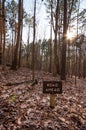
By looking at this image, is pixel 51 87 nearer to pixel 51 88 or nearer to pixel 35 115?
pixel 51 88

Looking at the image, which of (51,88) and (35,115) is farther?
(51,88)

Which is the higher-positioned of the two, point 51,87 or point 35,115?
point 51,87

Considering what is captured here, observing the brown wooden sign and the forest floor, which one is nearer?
the forest floor

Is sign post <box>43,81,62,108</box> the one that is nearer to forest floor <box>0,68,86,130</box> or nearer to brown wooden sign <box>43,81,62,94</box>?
brown wooden sign <box>43,81,62,94</box>

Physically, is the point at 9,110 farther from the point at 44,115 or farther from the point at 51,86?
the point at 51,86

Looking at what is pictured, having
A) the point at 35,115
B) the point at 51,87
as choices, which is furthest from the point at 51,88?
the point at 35,115

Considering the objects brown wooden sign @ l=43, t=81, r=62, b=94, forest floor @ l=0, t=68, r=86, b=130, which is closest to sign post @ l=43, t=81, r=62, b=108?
brown wooden sign @ l=43, t=81, r=62, b=94

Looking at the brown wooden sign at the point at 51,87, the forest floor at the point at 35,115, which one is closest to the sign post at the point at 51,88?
the brown wooden sign at the point at 51,87

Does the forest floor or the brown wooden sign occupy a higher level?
the brown wooden sign

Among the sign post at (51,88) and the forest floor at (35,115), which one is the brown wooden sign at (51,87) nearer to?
the sign post at (51,88)

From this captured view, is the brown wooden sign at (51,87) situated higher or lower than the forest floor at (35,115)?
higher

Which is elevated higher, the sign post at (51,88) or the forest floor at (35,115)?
the sign post at (51,88)

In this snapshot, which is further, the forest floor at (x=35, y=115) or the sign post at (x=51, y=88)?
the sign post at (x=51, y=88)

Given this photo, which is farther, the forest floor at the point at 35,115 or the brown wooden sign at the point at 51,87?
the brown wooden sign at the point at 51,87
